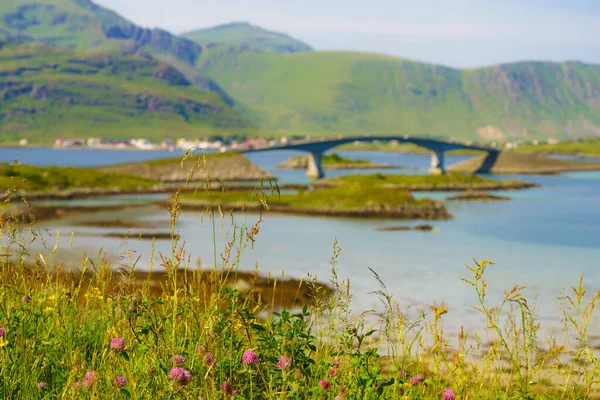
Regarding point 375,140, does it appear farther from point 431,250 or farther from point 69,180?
point 431,250

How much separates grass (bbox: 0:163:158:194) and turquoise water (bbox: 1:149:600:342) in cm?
1714

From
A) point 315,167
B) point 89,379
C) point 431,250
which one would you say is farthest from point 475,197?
point 89,379

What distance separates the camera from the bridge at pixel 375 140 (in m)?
148

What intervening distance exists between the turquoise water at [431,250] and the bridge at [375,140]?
65.4m

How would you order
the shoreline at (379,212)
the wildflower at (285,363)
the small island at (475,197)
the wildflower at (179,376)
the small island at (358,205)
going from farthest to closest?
the small island at (475,197) → the small island at (358,205) → the shoreline at (379,212) → the wildflower at (285,363) → the wildflower at (179,376)

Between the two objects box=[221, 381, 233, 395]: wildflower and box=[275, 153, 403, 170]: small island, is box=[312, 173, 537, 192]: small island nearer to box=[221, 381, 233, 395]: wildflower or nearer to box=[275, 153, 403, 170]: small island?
box=[275, 153, 403, 170]: small island

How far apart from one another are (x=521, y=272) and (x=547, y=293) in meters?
7.51

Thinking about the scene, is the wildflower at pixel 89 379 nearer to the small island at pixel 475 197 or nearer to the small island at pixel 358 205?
the small island at pixel 358 205

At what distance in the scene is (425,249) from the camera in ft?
164

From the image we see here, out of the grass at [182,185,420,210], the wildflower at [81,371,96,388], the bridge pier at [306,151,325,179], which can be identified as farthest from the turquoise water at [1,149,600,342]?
the bridge pier at [306,151,325,179]

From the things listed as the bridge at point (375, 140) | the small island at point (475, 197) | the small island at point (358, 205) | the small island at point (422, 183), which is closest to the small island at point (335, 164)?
the bridge at point (375, 140)

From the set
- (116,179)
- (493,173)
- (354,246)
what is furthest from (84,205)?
(493,173)

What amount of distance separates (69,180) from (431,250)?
57.3m

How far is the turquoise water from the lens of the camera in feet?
109
